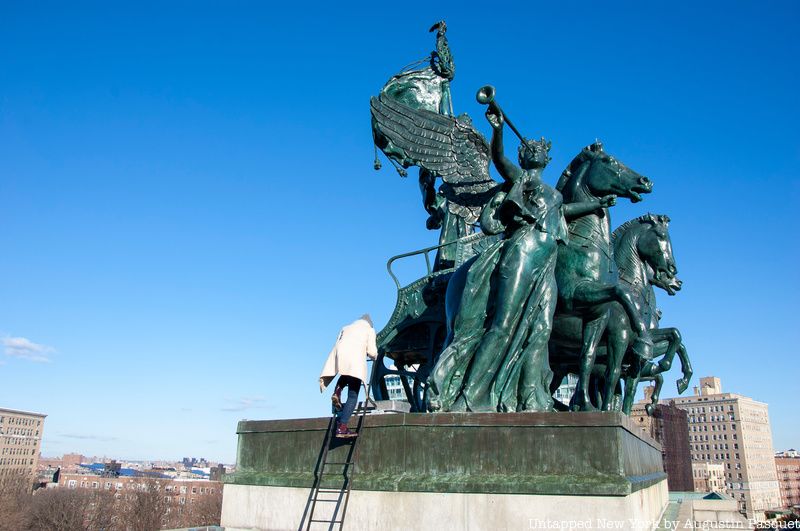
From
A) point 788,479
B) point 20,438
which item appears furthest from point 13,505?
point 788,479

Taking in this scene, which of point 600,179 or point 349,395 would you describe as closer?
point 349,395

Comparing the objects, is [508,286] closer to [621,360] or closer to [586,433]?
[586,433]

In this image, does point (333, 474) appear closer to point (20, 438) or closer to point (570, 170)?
point (570, 170)

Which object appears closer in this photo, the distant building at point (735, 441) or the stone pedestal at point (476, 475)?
the stone pedestal at point (476, 475)

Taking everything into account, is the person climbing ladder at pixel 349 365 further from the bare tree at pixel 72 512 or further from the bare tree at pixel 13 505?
the bare tree at pixel 72 512

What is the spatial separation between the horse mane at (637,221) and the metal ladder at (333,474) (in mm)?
6669

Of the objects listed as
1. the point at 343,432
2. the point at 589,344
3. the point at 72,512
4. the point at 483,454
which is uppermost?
the point at 589,344

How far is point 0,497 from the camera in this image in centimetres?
4703

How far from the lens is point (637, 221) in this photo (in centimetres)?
1142

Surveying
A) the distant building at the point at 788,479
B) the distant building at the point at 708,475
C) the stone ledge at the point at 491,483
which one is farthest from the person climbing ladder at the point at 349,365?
the distant building at the point at 788,479

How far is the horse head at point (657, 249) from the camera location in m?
11.1

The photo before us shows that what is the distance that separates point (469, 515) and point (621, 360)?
4.06 meters

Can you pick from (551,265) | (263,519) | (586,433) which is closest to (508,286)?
(551,265)

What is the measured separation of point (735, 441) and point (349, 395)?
127221 millimetres
